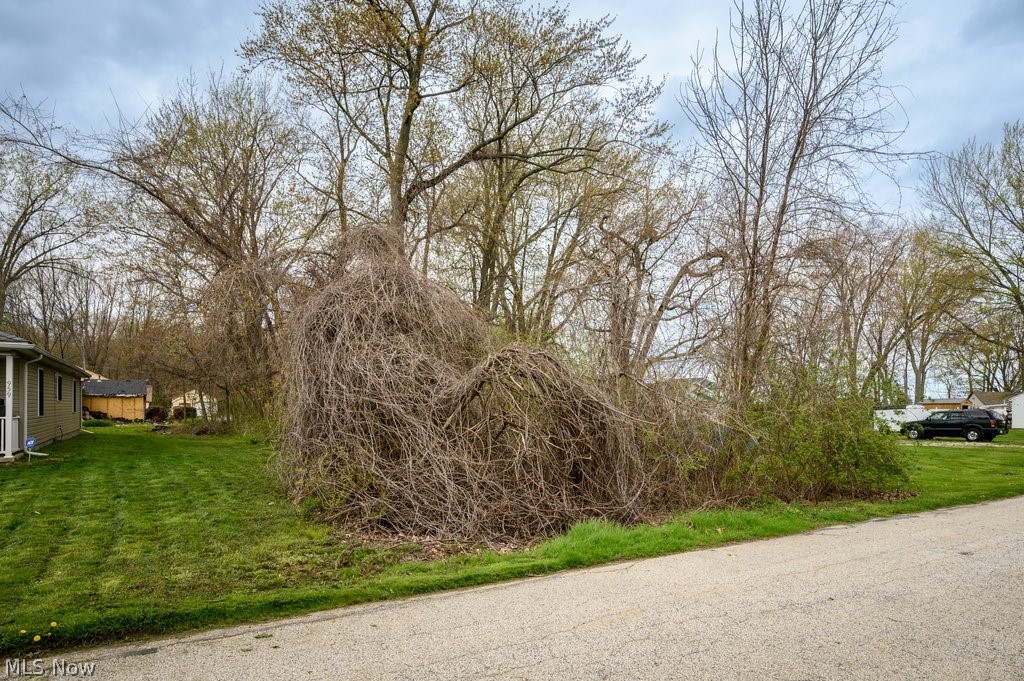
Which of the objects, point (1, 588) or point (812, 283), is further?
point (812, 283)

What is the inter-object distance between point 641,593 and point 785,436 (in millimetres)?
5503

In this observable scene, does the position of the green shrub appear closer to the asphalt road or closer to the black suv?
the asphalt road

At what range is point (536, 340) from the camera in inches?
382

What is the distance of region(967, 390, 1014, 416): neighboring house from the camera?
4106cm

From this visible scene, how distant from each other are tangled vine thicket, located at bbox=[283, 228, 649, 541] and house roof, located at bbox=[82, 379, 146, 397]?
39.5 meters

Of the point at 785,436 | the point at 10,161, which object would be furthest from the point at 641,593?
the point at 10,161

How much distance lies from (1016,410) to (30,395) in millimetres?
48203

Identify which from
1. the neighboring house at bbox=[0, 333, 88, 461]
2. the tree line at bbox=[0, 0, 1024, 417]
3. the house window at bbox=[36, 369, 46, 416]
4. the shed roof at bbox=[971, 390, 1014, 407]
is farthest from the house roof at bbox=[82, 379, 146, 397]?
the shed roof at bbox=[971, 390, 1014, 407]

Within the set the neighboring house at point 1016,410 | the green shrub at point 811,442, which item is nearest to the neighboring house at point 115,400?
the green shrub at point 811,442

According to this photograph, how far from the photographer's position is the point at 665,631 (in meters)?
4.24

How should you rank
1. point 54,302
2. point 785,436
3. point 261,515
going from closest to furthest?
point 261,515 < point 785,436 < point 54,302

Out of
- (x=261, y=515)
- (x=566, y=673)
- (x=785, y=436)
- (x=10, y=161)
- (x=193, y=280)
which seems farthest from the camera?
(x=10, y=161)

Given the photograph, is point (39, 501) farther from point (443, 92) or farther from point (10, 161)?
point (10, 161)

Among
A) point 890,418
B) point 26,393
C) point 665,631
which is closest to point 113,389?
point 26,393
